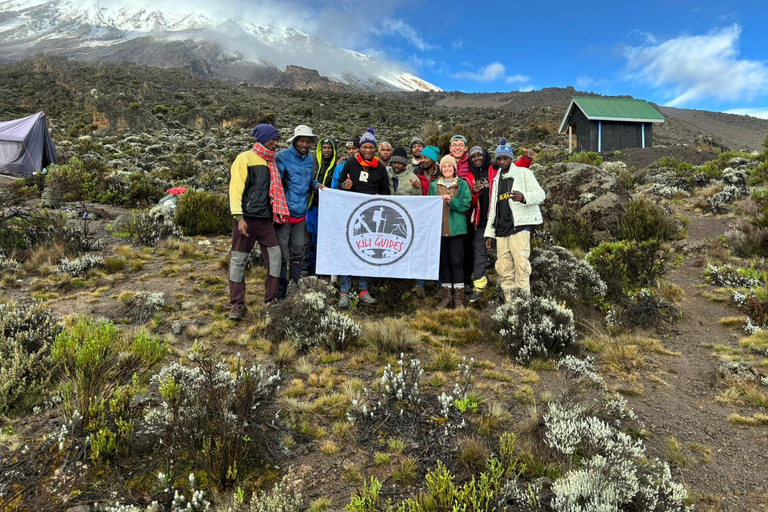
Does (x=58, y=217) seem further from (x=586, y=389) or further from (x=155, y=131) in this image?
(x=155, y=131)

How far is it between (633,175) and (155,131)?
74.9 feet

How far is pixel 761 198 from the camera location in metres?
8.41

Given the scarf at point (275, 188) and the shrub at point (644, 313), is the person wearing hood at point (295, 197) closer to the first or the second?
the scarf at point (275, 188)

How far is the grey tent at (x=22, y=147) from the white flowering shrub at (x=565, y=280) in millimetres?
15971

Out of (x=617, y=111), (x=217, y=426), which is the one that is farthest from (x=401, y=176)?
(x=617, y=111)

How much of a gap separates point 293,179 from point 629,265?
495 cm

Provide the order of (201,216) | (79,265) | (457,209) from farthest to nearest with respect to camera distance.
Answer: (201,216), (79,265), (457,209)

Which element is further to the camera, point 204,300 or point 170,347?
point 204,300

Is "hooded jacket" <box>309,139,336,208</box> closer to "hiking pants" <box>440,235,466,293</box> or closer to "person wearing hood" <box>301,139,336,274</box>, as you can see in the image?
"person wearing hood" <box>301,139,336,274</box>

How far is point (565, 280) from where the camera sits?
5676 mm

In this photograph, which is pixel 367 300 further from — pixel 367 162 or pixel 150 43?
pixel 150 43

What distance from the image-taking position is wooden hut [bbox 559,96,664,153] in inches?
961

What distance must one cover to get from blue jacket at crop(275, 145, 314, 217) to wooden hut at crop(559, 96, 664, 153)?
2312 centimetres

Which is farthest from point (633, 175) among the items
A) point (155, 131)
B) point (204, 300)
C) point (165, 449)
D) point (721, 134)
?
point (721, 134)
